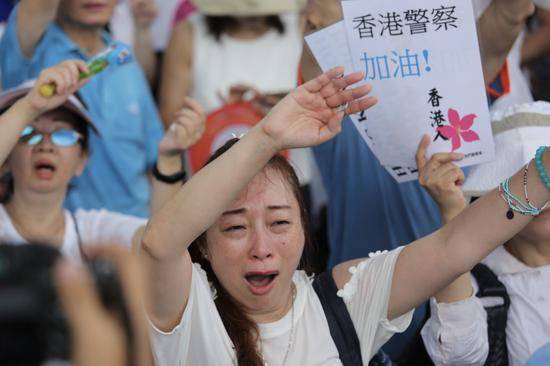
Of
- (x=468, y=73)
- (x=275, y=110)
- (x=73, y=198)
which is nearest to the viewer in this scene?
(x=275, y=110)

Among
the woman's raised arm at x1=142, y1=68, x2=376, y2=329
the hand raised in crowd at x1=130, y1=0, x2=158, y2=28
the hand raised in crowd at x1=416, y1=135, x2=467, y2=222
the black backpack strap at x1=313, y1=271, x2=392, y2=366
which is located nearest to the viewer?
the woman's raised arm at x1=142, y1=68, x2=376, y2=329

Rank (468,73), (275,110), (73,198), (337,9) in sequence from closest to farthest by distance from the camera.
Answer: (275,110) < (468,73) < (337,9) < (73,198)

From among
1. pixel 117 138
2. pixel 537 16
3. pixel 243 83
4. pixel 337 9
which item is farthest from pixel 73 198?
pixel 537 16

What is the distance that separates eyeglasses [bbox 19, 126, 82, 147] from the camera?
3.35 metres

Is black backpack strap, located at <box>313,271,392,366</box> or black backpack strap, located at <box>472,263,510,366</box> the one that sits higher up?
black backpack strap, located at <box>313,271,392,366</box>

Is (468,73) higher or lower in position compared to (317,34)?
lower

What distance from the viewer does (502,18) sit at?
11.3ft

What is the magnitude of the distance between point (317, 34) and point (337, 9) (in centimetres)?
54

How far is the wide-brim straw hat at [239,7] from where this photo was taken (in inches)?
172

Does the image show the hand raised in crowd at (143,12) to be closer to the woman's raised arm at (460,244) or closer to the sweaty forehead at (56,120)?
the sweaty forehead at (56,120)

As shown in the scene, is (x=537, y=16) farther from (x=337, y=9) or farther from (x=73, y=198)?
(x=73, y=198)

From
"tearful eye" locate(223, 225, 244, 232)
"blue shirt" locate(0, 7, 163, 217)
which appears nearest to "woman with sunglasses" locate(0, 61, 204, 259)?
"blue shirt" locate(0, 7, 163, 217)

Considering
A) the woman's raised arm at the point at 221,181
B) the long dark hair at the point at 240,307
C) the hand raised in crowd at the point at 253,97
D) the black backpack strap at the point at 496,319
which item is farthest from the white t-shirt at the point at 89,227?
the black backpack strap at the point at 496,319

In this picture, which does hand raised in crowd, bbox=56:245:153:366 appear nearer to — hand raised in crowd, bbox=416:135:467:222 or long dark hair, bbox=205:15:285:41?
hand raised in crowd, bbox=416:135:467:222
